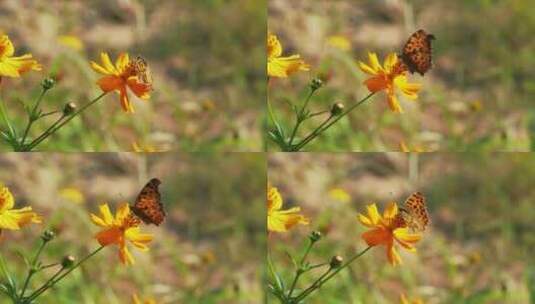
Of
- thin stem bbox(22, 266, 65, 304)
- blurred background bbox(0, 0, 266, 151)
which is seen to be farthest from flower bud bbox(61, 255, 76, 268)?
blurred background bbox(0, 0, 266, 151)

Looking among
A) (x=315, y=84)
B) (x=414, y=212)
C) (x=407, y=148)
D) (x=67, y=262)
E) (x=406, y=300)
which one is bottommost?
(x=406, y=300)

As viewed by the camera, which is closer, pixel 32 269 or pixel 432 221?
pixel 32 269

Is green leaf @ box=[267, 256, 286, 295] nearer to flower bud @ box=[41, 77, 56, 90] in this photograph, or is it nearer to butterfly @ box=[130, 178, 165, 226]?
butterfly @ box=[130, 178, 165, 226]

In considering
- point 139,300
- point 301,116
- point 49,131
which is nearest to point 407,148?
point 301,116

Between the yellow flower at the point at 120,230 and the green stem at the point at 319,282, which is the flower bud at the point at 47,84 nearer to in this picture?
the yellow flower at the point at 120,230

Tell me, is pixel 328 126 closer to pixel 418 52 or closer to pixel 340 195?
pixel 340 195

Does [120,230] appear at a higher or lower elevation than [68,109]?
lower

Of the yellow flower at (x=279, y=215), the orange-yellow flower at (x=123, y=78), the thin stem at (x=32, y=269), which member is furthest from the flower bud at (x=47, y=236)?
the yellow flower at (x=279, y=215)
